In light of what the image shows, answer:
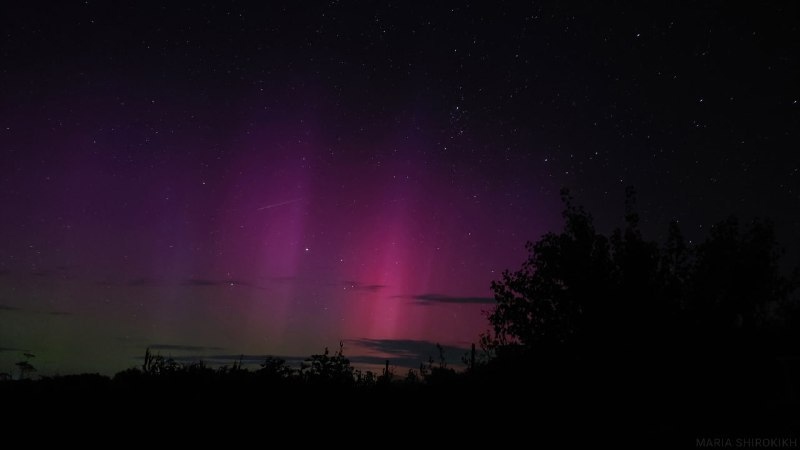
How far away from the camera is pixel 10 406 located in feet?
34.2

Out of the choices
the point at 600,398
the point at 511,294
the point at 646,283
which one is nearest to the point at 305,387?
the point at 600,398

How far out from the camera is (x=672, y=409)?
37.1ft

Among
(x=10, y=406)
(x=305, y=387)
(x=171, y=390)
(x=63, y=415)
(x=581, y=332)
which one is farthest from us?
(x=581, y=332)

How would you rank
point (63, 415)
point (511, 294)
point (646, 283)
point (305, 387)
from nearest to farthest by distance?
point (63, 415) < point (305, 387) < point (646, 283) < point (511, 294)

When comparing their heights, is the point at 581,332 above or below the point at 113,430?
above

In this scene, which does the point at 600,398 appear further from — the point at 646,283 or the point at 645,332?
the point at 646,283

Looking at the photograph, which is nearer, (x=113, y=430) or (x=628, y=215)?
(x=113, y=430)

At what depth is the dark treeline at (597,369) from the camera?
34.5 ft

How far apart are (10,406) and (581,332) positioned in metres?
14.7

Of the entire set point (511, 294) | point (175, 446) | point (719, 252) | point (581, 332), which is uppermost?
point (719, 252)

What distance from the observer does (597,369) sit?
13.3 metres

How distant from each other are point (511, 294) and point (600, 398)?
Result: 736cm

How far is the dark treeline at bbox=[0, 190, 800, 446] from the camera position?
10508mm

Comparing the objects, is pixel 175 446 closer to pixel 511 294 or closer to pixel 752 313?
pixel 511 294
